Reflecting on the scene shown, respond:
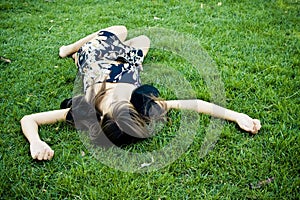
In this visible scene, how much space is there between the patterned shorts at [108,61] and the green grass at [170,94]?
0.25 metres

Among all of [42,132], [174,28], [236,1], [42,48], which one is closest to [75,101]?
[42,132]

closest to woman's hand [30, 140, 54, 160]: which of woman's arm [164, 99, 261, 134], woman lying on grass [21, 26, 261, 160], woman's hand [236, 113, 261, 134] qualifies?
woman lying on grass [21, 26, 261, 160]

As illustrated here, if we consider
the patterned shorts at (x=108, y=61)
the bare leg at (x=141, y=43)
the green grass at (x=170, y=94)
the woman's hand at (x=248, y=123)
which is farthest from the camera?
the bare leg at (x=141, y=43)

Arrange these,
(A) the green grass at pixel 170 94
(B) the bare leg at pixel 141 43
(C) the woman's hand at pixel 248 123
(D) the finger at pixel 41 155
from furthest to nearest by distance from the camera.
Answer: (B) the bare leg at pixel 141 43 < (C) the woman's hand at pixel 248 123 < (D) the finger at pixel 41 155 < (A) the green grass at pixel 170 94

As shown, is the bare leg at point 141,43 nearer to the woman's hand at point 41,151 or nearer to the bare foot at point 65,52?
the bare foot at point 65,52

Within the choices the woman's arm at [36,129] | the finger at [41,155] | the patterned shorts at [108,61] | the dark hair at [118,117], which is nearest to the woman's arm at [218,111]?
the dark hair at [118,117]

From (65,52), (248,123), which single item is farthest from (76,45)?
(248,123)

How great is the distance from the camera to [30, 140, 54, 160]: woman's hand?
2.24 metres

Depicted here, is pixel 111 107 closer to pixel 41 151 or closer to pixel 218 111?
pixel 41 151

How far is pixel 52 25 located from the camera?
14.8 feet

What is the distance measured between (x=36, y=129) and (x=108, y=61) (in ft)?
3.21

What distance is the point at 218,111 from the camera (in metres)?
2.57

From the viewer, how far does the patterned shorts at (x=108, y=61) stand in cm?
291

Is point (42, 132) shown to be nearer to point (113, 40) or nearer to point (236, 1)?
point (113, 40)
